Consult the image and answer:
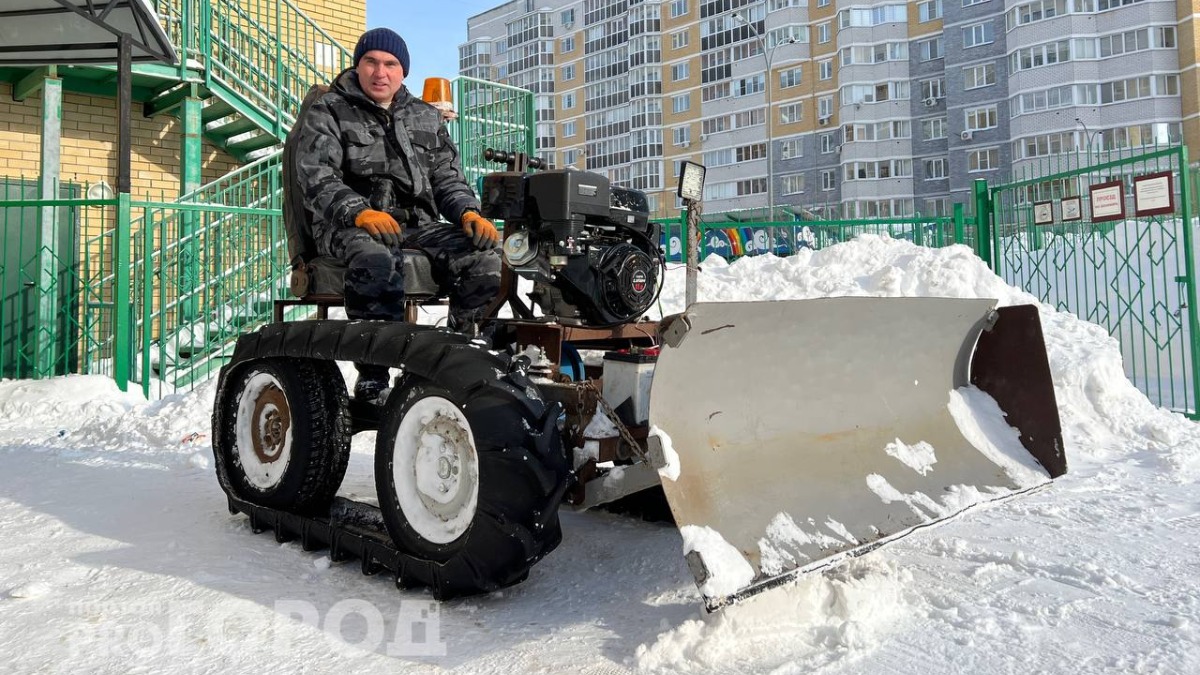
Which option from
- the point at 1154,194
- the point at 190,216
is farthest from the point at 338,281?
the point at 1154,194

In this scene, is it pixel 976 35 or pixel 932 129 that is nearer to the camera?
pixel 976 35

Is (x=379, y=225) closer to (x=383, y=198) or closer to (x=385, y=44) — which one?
(x=383, y=198)

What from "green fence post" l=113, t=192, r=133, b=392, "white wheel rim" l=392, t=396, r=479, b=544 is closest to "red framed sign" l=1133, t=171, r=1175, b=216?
"white wheel rim" l=392, t=396, r=479, b=544

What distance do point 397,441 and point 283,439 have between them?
98cm

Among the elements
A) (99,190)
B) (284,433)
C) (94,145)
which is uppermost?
(94,145)

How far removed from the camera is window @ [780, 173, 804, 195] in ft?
190

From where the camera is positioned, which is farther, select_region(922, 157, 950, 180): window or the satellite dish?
select_region(922, 157, 950, 180): window

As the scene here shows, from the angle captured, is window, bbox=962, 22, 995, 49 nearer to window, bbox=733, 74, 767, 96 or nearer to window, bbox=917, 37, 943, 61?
window, bbox=917, 37, 943, 61

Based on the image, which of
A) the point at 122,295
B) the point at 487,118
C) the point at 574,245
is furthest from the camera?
the point at 487,118

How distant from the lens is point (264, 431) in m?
3.70

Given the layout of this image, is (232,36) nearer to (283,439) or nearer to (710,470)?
(283,439)

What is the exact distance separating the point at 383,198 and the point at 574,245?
3.52 feet

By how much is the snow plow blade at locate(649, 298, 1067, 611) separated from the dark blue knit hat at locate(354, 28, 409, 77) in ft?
6.53

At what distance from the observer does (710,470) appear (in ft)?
7.88
